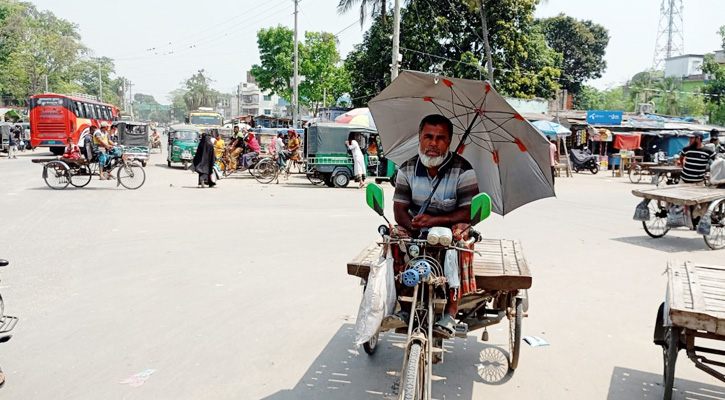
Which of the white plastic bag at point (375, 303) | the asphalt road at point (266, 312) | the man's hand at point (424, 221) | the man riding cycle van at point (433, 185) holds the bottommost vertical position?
the asphalt road at point (266, 312)

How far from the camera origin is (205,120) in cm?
4119

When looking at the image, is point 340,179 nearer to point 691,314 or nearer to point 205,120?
point 691,314

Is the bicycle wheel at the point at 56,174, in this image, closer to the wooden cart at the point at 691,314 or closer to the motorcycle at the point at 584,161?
the wooden cart at the point at 691,314

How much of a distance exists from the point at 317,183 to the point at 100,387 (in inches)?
617

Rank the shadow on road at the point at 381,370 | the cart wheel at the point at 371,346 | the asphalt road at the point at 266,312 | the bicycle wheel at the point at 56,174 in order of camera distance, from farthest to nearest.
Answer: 1. the bicycle wheel at the point at 56,174
2. the cart wheel at the point at 371,346
3. the asphalt road at the point at 266,312
4. the shadow on road at the point at 381,370

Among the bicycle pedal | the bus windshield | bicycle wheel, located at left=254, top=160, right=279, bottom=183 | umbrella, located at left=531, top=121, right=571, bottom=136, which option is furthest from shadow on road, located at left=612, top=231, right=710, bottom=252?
the bus windshield

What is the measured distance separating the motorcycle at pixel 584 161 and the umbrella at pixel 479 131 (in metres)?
26.6

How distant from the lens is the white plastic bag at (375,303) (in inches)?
123

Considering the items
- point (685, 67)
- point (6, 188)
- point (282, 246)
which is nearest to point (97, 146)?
point (6, 188)

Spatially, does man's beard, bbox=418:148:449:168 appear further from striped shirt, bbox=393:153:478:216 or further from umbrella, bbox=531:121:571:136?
umbrella, bbox=531:121:571:136

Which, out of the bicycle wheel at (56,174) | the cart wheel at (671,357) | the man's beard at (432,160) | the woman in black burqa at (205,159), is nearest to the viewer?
the cart wheel at (671,357)

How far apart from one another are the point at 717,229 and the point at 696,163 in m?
1.91

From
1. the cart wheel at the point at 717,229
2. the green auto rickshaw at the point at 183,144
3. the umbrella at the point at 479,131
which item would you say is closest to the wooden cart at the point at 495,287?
the umbrella at the point at 479,131

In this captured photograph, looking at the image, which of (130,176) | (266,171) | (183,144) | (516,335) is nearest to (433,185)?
(516,335)
